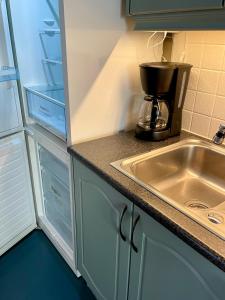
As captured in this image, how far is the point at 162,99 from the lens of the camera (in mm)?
1208

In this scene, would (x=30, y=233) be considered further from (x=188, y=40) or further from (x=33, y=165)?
(x=188, y=40)

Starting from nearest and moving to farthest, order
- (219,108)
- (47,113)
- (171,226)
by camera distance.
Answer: (171,226) < (219,108) < (47,113)

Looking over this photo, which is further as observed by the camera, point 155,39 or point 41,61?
point 41,61

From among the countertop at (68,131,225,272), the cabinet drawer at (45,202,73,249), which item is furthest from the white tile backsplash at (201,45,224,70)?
the cabinet drawer at (45,202,73,249)

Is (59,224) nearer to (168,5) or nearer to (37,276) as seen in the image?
(37,276)

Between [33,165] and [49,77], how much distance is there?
1.97ft

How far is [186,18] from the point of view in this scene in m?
0.86

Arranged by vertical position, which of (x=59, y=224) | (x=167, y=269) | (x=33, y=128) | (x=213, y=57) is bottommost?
(x=59, y=224)

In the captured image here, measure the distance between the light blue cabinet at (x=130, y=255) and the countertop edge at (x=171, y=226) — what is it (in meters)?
0.03

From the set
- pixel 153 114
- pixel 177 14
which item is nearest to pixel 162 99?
pixel 153 114

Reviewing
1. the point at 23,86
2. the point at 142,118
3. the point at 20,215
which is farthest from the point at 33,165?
the point at 142,118

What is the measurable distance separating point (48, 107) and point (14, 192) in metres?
0.63

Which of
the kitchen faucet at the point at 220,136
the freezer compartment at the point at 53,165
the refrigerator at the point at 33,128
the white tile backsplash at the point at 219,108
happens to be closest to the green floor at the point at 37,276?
the refrigerator at the point at 33,128

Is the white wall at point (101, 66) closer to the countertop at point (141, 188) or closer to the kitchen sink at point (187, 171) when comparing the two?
the countertop at point (141, 188)
